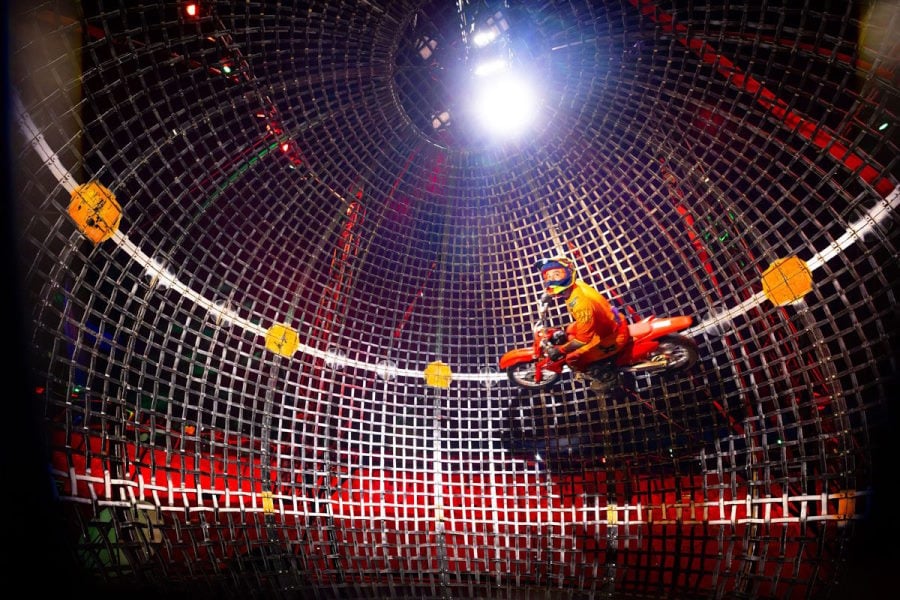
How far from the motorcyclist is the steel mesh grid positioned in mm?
607

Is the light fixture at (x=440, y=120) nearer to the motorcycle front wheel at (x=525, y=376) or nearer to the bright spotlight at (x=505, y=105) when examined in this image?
the bright spotlight at (x=505, y=105)

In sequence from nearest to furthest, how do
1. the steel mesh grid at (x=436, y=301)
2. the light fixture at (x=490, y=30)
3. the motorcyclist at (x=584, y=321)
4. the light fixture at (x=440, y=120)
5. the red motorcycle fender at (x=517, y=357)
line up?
the steel mesh grid at (x=436, y=301), the motorcyclist at (x=584, y=321), the light fixture at (x=490, y=30), the red motorcycle fender at (x=517, y=357), the light fixture at (x=440, y=120)

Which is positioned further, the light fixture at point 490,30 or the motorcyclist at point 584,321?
the light fixture at point 490,30

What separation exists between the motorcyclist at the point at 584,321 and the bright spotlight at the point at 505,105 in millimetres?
1264

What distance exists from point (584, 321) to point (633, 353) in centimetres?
45

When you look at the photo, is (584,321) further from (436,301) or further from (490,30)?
(490,30)

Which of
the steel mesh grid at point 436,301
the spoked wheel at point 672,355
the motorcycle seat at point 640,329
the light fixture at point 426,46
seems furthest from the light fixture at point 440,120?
the spoked wheel at point 672,355

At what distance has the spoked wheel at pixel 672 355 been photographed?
10.1ft

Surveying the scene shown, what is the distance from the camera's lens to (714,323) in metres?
3.28

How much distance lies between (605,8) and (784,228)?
191 cm

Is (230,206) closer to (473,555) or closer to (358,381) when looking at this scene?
(358,381)

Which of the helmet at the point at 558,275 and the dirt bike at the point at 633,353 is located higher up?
the helmet at the point at 558,275

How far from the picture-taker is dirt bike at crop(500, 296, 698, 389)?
121 inches

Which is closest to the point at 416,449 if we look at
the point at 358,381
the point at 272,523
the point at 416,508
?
the point at 416,508
